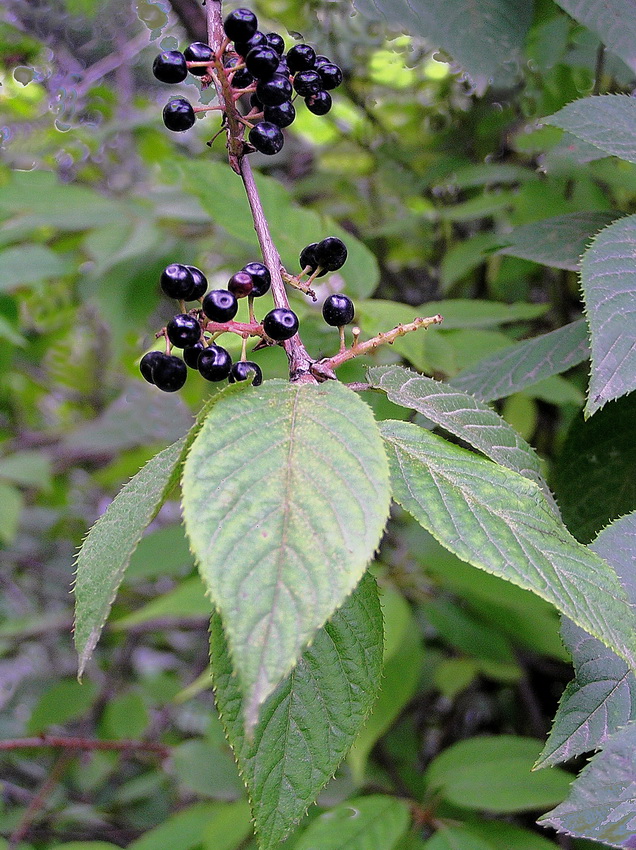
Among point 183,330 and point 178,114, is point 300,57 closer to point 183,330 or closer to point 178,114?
point 178,114

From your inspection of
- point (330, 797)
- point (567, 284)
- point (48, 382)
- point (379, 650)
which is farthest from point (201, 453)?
point (48, 382)

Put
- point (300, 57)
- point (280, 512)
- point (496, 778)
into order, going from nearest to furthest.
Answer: point (280, 512) → point (300, 57) → point (496, 778)

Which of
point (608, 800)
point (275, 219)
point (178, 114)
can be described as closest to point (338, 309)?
point (178, 114)

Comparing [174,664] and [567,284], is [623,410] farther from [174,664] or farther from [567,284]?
[174,664]

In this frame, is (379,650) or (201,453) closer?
(201,453)

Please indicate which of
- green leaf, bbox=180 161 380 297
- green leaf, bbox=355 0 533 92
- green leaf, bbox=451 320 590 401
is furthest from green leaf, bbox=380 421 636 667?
green leaf, bbox=180 161 380 297

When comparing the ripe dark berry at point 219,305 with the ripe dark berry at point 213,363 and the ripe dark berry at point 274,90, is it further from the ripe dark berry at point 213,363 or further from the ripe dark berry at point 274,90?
the ripe dark berry at point 274,90
